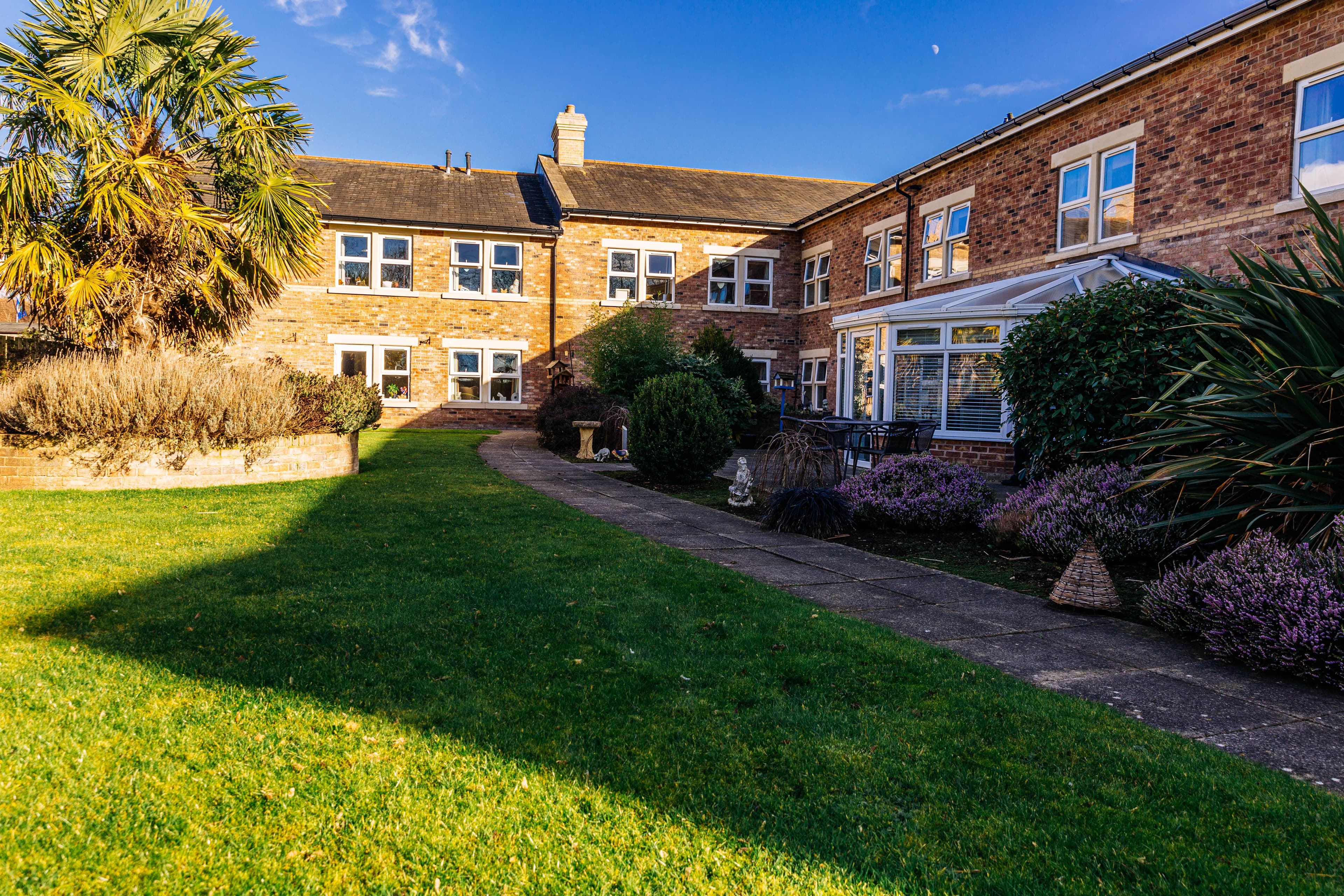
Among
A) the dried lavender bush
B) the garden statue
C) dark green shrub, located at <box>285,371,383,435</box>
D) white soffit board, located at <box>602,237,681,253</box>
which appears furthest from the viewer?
white soffit board, located at <box>602,237,681,253</box>

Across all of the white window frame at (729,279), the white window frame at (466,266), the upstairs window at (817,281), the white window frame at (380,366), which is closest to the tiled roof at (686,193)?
the white window frame at (729,279)

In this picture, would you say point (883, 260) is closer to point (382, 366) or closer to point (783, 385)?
point (783, 385)

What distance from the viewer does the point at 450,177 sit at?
76.1 ft

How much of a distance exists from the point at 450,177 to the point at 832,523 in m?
20.0

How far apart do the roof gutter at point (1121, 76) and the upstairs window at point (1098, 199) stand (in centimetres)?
93

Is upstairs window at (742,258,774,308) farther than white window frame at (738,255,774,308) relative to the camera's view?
Yes

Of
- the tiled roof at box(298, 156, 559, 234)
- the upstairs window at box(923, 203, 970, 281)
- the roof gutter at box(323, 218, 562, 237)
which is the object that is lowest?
the upstairs window at box(923, 203, 970, 281)

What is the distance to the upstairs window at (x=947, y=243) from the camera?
15.0 meters

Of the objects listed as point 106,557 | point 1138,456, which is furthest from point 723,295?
point 106,557

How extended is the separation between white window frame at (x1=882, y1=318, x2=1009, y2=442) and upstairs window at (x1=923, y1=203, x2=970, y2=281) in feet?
14.0

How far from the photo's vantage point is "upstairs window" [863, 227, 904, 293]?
56.0 feet

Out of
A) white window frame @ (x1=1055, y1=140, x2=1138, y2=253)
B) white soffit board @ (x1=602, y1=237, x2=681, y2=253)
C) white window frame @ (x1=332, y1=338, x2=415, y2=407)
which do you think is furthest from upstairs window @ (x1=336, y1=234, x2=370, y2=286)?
white window frame @ (x1=1055, y1=140, x2=1138, y2=253)

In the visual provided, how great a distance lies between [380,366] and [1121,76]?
16.9 m

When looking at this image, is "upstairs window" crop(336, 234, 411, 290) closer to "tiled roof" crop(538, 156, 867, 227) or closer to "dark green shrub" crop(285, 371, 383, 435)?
"tiled roof" crop(538, 156, 867, 227)
